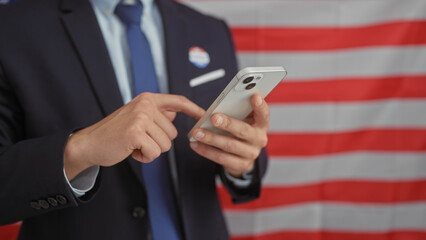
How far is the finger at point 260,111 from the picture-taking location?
0.70 metres

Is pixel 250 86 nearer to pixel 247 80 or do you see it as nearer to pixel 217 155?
pixel 247 80

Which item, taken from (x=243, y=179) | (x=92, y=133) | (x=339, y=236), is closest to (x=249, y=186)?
(x=243, y=179)

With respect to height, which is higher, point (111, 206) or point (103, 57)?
point (103, 57)

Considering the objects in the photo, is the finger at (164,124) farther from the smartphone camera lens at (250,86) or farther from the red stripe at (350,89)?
→ the red stripe at (350,89)

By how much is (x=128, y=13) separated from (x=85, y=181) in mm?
397

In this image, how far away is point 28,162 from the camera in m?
0.69

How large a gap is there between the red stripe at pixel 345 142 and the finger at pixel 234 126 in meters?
0.85

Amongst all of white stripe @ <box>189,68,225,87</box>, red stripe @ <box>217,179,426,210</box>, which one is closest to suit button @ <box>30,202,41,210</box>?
white stripe @ <box>189,68,225,87</box>

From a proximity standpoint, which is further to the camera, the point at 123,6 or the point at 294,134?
the point at 294,134

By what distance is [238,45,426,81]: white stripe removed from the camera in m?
1.53

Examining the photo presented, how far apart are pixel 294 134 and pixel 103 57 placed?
101cm

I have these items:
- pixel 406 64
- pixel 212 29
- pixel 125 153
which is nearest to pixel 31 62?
pixel 125 153

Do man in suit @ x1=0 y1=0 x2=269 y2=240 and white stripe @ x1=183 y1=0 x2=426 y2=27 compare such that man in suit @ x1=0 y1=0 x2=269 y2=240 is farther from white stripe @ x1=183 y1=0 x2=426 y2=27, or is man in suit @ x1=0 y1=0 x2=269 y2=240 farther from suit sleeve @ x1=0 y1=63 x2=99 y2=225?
white stripe @ x1=183 y1=0 x2=426 y2=27

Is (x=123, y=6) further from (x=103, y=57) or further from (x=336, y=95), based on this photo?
(x=336, y=95)
